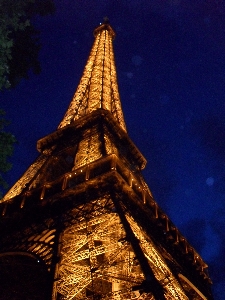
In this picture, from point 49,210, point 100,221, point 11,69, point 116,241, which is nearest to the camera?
point 11,69

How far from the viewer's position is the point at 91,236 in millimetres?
12188

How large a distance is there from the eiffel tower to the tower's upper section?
3752 millimetres

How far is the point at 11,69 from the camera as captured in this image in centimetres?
981

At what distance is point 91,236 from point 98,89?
63.8 feet

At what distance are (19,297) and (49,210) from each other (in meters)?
5.26

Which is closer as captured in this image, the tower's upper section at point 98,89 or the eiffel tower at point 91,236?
the eiffel tower at point 91,236

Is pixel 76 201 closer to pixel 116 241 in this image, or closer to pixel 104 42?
pixel 116 241

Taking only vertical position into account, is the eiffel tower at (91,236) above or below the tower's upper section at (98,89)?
below

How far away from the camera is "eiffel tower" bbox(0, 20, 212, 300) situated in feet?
34.2

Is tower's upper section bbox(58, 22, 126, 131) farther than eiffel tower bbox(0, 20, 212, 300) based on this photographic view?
Yes

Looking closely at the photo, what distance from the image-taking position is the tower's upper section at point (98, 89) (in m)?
27.9

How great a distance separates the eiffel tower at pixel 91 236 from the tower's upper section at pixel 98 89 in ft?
12.3

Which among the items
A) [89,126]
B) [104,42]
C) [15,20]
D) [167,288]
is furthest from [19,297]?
[104,42]

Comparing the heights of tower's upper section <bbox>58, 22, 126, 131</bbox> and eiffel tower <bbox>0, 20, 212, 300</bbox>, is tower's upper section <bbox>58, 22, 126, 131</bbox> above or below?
above
